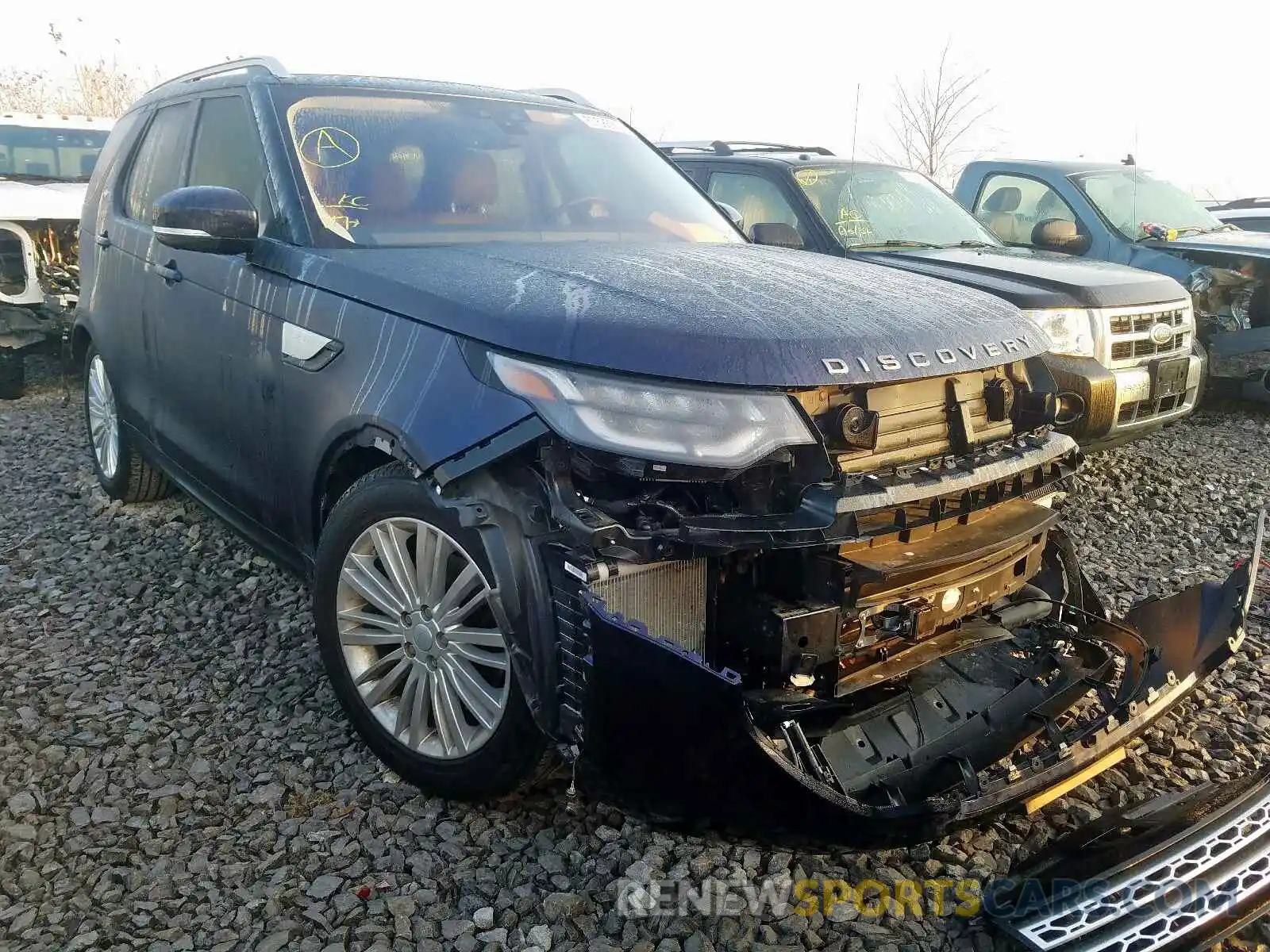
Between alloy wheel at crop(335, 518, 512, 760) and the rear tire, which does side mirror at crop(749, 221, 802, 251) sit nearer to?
alloy wheel at crop(335, 518, 512, 760)

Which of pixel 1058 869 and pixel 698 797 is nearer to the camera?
pixel 698 797

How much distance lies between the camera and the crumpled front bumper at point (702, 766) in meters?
1.98

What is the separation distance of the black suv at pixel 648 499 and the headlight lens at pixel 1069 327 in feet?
7.67

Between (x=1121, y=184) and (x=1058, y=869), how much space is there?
23.0 ft

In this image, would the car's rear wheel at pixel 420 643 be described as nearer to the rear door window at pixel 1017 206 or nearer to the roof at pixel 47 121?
the rear door window at pixel 1017 206

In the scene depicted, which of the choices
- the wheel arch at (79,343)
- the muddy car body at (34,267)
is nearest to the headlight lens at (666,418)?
the wheel arch at (79,343)

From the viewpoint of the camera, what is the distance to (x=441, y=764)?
2590mm

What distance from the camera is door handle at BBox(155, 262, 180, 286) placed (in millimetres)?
3721

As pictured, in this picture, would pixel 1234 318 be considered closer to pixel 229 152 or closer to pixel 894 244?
pixel 894 244

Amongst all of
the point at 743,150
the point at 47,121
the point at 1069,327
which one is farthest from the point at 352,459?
the point at 47,121

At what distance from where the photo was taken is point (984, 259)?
5.83m

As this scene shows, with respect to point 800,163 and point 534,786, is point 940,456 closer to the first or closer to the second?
point 534,786

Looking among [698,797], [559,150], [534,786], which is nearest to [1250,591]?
[698,797]

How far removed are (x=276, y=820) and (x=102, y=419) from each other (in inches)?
122
